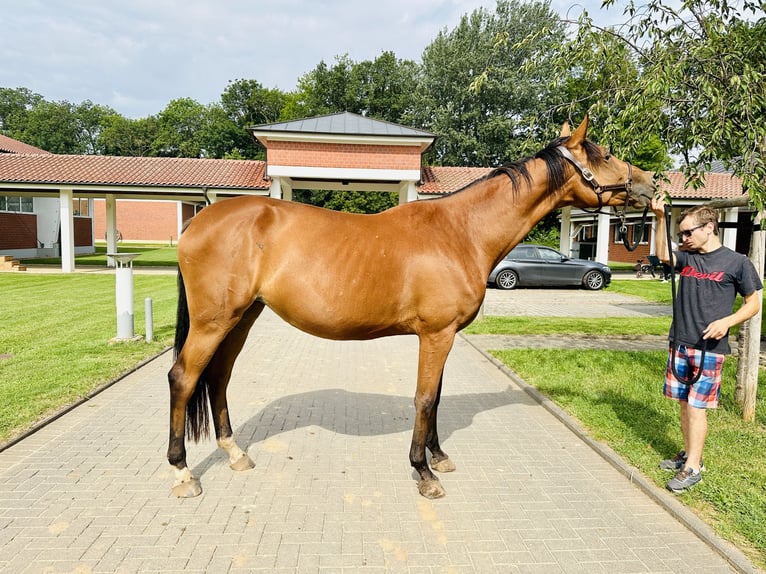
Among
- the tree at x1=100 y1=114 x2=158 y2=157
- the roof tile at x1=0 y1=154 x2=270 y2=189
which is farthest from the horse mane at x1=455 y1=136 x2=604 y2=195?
the tree at x1=100 y1=114 x2=158 y2=157

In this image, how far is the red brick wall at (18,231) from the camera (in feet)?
80.6

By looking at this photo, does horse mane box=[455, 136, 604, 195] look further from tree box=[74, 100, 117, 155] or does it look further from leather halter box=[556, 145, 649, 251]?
tree box=[74, 100, 117, 155]

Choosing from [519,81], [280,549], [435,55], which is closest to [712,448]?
[280,549]

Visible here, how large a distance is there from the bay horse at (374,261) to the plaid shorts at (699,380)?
1.19m

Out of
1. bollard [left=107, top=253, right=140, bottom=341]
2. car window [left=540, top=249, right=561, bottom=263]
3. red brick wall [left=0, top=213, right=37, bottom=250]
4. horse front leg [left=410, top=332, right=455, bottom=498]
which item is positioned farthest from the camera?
red brick wall [left=0, top=213, right=37, bottom=250]

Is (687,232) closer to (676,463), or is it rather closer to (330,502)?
(676,463)

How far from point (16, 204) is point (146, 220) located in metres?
19.5

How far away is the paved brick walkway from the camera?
260cm

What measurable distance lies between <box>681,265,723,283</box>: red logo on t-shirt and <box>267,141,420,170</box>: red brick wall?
1574 centimetres

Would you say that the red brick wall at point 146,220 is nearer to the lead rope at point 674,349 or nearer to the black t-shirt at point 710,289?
the lead rope at point 674,349

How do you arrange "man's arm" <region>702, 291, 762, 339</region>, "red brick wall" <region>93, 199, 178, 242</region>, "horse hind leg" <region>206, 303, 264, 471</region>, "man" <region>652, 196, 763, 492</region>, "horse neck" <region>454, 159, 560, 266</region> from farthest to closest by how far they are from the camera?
"red brick wall" <region>93, 199, 178, 242</region> < "horse hind leg" <region>206, 303, 264, 471</region> < "horse neck" <region>454, 159, 560, 266</region> < "man" <region>652, 196, 763, 492</region> < "man's arm" <region>702, 291, 762, 339</region>

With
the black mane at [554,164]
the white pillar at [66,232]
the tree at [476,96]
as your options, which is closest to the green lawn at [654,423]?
the black mane at [554,164]

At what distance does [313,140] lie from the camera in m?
17.9

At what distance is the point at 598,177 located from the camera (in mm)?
3336
